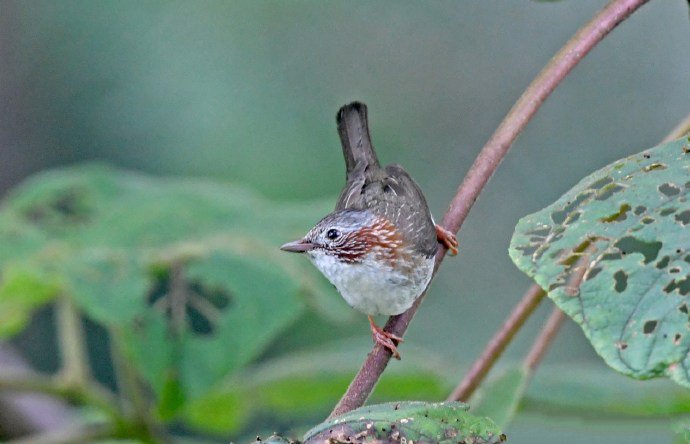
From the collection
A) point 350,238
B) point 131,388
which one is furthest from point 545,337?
point 131,388

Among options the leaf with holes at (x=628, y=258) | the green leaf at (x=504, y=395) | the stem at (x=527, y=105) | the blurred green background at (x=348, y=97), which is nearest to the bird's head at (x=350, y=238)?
the green leaf at (x=504, y=395)

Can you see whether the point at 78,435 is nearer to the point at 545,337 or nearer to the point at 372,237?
the point at 372,237

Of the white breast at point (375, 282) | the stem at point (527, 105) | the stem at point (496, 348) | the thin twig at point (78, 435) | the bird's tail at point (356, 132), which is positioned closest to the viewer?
the stem at point (527, 105)

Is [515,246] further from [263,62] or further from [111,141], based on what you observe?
[263,62]

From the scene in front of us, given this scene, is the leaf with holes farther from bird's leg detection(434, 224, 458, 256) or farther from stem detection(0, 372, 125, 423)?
stem detection(0, 372, 125, 423)

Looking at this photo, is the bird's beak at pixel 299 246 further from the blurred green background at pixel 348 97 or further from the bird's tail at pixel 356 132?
the blurred green background at pixel 348 97

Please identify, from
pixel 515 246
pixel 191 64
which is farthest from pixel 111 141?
pixel 515 246
